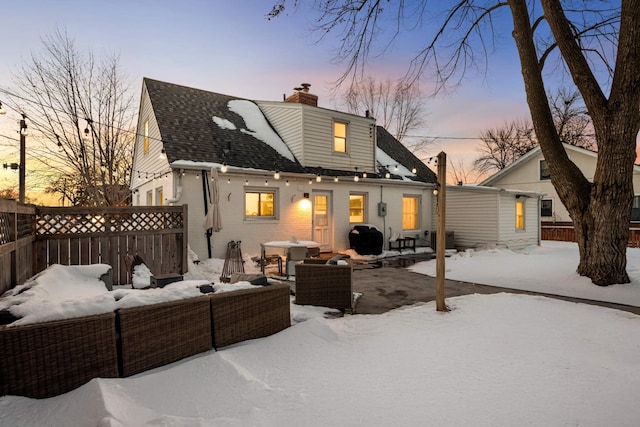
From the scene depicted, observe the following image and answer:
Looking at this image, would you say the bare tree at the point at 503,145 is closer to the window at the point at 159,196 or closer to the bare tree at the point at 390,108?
the bare tree at the point at 390,108

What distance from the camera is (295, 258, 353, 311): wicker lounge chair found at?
5.31 meters

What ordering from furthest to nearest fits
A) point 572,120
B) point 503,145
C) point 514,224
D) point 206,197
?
point 503,145 < point 572,120 < point 514,224 < point 206,197

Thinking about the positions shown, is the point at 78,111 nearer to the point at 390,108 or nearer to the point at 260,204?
the point at 260,204

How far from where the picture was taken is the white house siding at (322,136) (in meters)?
12.3

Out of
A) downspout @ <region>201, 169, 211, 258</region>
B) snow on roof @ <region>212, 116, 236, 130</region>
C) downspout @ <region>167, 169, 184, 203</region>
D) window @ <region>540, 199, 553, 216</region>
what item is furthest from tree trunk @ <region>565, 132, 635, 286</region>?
window @ <region>540, 199, 553, 216</region>

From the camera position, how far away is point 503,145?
104 feet

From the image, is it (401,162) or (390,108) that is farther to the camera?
(390,108)

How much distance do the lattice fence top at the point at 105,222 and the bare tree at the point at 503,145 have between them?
3009 centimetres

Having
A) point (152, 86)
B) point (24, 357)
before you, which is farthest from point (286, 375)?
point (152, 86)

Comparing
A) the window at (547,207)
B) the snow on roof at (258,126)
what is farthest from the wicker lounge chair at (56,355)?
the window at (547,207)

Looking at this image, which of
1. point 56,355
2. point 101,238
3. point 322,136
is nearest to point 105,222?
point 101,238

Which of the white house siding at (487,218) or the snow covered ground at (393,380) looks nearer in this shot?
the snow covered ground at (393,380)

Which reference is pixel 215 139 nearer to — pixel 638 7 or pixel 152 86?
pixel 152 86

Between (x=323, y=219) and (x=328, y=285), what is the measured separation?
23.3ft
